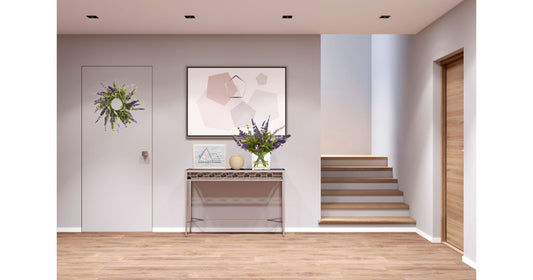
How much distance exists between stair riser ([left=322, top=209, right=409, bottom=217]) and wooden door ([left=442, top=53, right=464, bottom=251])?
0.75m

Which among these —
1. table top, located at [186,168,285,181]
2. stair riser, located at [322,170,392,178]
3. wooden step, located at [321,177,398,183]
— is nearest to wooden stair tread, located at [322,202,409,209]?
wooden step, located at [321,177,398,183]

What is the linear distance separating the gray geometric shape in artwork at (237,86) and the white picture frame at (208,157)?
2.06 feet

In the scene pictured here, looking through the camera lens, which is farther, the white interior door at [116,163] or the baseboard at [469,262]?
the white interior door at [116,163]

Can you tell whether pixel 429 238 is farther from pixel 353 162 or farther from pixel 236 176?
pixel 236 176

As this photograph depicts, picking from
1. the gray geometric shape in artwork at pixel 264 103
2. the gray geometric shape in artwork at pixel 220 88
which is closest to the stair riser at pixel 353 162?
the gray geometric shape in artwork at pixel 264 103

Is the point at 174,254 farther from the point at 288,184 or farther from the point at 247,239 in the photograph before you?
the point at 288,184

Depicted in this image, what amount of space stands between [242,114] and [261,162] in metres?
0.66

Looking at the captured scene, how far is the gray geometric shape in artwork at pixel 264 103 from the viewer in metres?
4.71

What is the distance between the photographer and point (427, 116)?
4.33 metres

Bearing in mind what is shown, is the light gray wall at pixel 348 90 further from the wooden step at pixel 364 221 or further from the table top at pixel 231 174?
the table top at pixel 231 174

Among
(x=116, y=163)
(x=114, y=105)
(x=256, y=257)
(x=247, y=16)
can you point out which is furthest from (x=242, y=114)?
(x=256, y=257)
